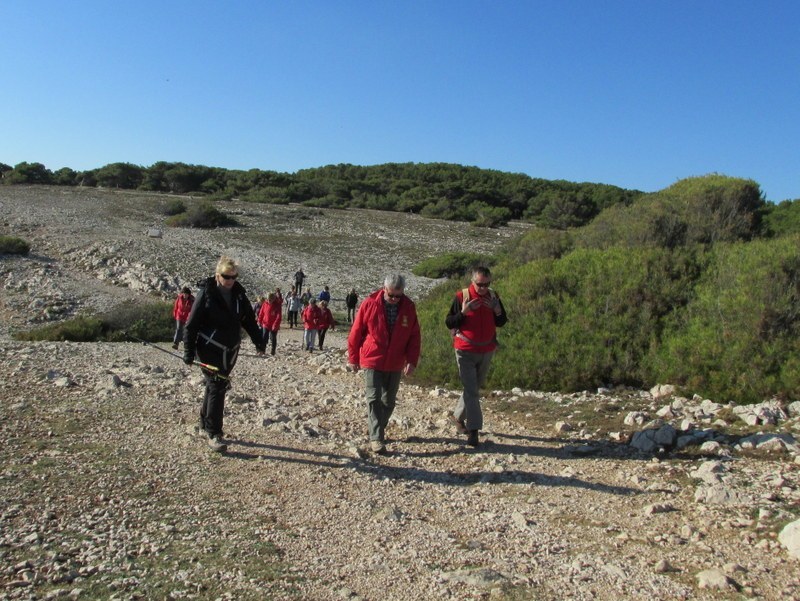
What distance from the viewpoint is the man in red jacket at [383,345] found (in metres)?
6.21

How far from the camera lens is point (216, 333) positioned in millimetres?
6098

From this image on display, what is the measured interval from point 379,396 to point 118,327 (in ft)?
46.3

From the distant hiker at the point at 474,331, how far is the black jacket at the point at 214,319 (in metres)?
1.98

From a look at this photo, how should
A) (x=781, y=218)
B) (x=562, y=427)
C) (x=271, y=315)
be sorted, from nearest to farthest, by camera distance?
(x=562, y=427), (x=271, y=315), (x=781, y=218)

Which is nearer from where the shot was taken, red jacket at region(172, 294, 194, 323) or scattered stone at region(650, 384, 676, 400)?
scattered stone at region(650, 384, 676, 400)

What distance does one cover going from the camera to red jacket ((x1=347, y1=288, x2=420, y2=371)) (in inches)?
245

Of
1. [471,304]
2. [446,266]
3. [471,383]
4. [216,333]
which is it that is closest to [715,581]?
[471,383]

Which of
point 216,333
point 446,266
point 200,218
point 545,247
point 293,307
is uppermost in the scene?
point 200,218

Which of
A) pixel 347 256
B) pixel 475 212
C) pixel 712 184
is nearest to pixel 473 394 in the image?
pixel 712 184

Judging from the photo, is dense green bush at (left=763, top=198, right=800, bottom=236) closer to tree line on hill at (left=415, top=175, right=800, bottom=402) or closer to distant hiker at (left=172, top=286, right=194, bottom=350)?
tree line on hill at (left=415, top=175, right=800, bottom=402)

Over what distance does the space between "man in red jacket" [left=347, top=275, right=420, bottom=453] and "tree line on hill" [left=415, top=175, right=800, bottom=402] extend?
3740 millimetres

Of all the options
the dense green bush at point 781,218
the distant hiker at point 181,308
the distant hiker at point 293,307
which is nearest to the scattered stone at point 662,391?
the dense green bush at point 781,218

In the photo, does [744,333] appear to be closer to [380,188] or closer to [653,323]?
[653,323]

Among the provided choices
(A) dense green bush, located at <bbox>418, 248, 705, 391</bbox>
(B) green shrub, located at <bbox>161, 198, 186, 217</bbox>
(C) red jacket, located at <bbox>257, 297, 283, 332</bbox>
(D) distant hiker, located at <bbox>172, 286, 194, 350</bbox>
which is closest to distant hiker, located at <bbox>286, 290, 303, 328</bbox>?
(C) red jacket, located at <bbox>257, 297, 283, 332</bbox>
